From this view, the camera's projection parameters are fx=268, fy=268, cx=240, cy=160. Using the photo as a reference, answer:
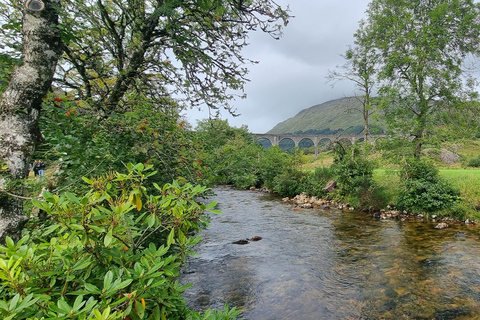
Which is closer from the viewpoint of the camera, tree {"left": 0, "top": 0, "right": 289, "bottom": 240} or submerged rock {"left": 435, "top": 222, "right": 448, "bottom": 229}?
tree {"left": 0, "top": 0, "right": 289, "bottom": 240}

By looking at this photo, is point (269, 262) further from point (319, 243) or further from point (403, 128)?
point (403, 128)

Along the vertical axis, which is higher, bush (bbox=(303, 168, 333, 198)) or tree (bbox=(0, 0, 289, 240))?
tree (bbox=(0, 0, 289, 240))

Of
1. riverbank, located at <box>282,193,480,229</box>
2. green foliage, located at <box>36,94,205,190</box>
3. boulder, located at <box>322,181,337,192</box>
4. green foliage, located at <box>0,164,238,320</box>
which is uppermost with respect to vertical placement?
green foliage, located at <box>36,94,205,190</box>

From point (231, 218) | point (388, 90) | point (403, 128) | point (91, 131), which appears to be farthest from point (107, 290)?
point (388, 90)

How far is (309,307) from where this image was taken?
603cm

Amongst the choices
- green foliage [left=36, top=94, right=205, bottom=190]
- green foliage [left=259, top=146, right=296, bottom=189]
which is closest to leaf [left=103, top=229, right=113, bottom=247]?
green foliage [left=36, top=94, right=205, bottom=190]

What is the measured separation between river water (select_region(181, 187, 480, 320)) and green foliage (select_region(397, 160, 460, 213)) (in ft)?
4.83

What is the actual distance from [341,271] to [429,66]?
15754mm

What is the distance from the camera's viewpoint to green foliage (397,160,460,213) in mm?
13234

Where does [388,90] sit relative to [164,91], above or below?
above

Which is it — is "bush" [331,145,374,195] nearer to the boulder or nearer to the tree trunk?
the boulder

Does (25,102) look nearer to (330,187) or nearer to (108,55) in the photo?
(108,55)

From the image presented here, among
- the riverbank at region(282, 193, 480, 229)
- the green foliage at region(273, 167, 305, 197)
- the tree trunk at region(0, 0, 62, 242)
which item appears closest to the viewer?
the tree trunk at region(0, 0, 62, 242)

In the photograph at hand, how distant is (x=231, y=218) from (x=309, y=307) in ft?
30.1
